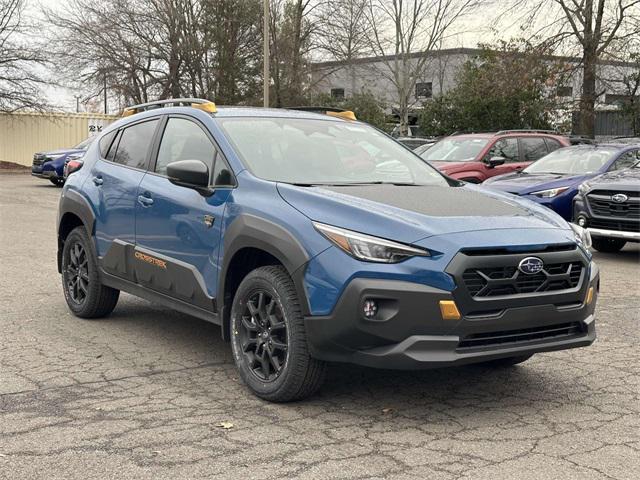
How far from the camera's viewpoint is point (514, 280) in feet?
13.5

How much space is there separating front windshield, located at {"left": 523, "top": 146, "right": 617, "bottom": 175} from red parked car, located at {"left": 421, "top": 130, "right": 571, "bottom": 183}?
1.15 meters

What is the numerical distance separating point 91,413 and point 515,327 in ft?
7.60

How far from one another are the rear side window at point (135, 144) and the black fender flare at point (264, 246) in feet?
5.11

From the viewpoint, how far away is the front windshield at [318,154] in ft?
16.5

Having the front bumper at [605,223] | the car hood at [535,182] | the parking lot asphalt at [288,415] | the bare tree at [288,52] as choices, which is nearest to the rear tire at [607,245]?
the front bumper at [605,223]

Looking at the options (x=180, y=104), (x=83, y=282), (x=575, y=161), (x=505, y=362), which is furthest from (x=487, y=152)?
(x=505, y=362)

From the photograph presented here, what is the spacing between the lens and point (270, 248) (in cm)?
440

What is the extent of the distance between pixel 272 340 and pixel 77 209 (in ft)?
9.34

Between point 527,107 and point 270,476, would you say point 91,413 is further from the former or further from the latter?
point 527,107

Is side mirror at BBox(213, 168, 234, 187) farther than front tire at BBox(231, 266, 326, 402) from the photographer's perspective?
Yes

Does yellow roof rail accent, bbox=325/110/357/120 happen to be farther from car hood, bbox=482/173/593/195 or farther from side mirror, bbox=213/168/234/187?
car hood, bbox=482/173/593/195

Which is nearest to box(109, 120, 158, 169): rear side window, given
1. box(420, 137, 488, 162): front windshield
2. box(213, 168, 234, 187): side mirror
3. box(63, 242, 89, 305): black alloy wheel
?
box(63, 242, 89, 305): black alloy wheel

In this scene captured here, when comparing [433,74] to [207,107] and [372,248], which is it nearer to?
[207,107]

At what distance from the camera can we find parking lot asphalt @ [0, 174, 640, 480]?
11.9 ft
